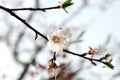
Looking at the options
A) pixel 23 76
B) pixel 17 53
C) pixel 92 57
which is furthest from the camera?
pixel 17 53

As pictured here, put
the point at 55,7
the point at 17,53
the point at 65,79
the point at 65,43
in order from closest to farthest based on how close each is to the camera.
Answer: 1. the point at 55,7
2. the point at 65,43
3. the point at 65,79
4. the point at 17,53

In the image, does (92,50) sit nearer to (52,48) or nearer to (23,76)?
(52,48)

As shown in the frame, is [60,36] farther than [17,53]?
No

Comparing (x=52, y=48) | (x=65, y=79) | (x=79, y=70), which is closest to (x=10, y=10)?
(x=52, y=48)

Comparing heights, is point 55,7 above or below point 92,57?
above

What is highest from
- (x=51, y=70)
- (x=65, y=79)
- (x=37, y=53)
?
(x=51, y=70)

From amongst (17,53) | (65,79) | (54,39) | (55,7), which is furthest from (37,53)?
(55,7)

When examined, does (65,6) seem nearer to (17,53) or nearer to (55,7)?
(55,7)
